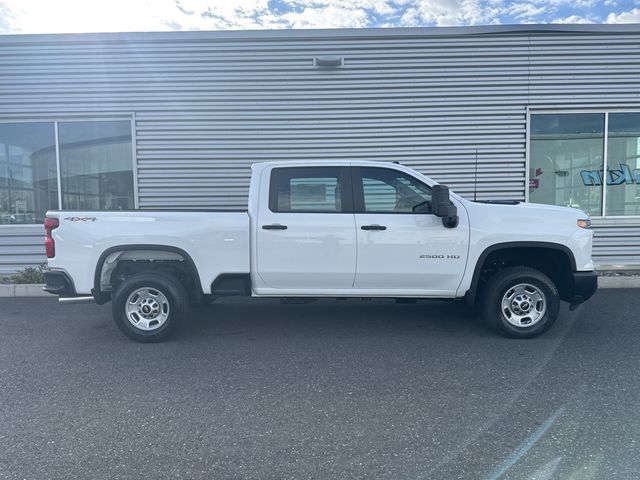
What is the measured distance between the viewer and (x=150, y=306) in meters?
5.05

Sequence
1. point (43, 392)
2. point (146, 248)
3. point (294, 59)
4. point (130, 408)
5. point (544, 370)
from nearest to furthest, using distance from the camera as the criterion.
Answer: point (130, 408), point (43, 392), point (544, 370), point (146, 248), point (294, 59)

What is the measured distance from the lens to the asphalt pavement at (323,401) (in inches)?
109

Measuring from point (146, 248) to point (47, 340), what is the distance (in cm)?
159

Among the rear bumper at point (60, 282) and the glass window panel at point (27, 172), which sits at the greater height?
the glass window panel at point (27, 172)

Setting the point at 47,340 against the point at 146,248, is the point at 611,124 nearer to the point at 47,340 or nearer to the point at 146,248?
the point at 146,248

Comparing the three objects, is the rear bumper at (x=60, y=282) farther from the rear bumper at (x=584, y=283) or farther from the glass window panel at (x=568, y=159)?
the glass window panel at (x=568, y=159)

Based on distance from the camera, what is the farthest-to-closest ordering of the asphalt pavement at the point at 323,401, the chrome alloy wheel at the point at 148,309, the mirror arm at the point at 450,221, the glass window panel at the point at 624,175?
1. the glass window panel at the point at 624,175
2. the chrome alloy wheel at the point at 148,309
3. the mirror arm at the point at 450,221
4. the asphalt pavement at the point at 323,401

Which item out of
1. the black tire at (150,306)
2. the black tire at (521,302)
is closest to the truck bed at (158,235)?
the black tire at (150,306)

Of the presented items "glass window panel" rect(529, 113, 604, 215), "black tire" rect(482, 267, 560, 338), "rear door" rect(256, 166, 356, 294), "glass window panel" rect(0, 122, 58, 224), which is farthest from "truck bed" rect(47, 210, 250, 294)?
"glass window panel" rect(529, 113, 604, 215)

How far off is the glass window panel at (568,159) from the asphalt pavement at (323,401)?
13.2ft

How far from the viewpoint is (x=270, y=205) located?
5055 mm

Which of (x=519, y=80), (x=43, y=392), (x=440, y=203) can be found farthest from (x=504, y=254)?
(x=519, y=80)

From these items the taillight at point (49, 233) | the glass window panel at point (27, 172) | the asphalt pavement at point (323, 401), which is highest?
the glass window panel at point (27, 172)

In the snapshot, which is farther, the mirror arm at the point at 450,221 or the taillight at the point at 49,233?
the taillight at the point at 49,233
